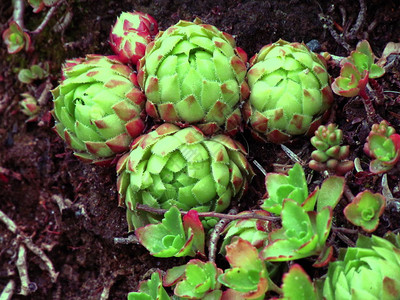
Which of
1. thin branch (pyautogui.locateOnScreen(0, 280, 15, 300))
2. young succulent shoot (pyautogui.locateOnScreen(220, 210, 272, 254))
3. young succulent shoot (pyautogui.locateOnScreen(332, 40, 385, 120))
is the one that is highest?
young succulent shoot (pyautogui.locateOnScreen(332, 40, 385, 120))

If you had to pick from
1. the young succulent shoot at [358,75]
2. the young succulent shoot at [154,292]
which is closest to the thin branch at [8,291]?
the young succulent shoot at [154,292]

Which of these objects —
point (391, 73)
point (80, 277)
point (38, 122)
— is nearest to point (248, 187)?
point (391, 73)

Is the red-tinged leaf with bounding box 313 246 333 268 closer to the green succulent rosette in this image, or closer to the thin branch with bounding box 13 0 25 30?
the green succulent rosette

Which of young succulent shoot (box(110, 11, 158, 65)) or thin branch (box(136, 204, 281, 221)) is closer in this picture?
thin branch (box(136, 204, 281, 221))

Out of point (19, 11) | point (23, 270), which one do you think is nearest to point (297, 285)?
point (23, 270)

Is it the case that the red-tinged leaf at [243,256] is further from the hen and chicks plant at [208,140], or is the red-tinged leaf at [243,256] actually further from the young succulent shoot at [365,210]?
the young succulent shoot at [365,210]

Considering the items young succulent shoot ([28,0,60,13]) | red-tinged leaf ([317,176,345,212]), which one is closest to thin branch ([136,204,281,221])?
red-tinged leaf ([317,176,345,212])
